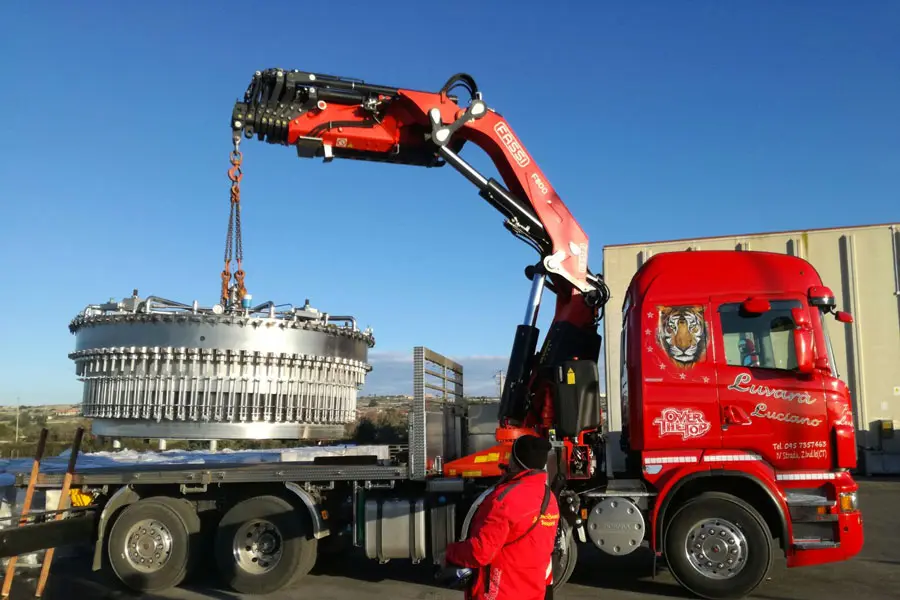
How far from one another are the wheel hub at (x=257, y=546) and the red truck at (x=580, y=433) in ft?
0.13

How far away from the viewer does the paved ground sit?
26.9ft

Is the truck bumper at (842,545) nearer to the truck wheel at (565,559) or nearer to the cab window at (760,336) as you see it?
the cab window at (760,336)

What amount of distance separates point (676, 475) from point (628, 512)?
25.6 inches

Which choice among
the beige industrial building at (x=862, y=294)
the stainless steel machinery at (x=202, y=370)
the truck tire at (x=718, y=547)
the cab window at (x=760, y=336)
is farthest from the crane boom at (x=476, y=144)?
the beige industrial building at (x=862, y=294)

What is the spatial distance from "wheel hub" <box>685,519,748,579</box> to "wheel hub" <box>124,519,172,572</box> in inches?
236

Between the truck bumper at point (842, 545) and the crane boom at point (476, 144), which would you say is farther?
the crane boom at point (476, 144)

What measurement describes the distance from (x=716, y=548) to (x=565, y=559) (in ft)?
5.19

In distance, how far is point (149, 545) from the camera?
29.0 feet

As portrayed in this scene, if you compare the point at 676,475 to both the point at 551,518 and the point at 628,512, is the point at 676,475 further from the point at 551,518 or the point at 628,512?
the point at 551,518

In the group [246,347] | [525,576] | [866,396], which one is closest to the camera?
[525,576]

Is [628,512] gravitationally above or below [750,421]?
below

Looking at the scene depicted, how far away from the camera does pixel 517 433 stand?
855cm

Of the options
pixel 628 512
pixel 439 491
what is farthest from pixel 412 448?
pixel 628 512

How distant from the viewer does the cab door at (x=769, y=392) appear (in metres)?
7.75
